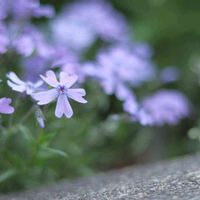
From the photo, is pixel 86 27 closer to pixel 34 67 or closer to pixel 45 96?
pixel 34 67

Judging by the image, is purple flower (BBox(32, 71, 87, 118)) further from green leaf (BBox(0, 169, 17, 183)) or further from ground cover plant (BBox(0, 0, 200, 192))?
green leaf (BBox(0, 169, 17, 183))

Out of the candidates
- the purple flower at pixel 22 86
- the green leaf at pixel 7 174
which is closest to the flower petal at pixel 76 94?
the purple flower at pixel 22 86

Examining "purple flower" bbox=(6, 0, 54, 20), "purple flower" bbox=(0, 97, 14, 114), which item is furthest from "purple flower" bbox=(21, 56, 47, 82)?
"purple flower" bbox=(0, 97, 14, 114)

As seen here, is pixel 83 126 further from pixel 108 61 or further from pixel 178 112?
pixel 178 112

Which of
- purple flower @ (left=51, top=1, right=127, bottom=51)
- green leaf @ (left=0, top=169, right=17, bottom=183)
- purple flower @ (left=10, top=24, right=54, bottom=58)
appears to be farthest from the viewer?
purple flower @ (left=51, top=1, right=127, bottom=51)

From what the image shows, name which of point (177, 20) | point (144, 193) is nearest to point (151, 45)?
point (177, 20)

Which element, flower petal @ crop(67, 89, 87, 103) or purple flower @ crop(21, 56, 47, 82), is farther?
purple flower @ crop(21, 56, 47, 82)
